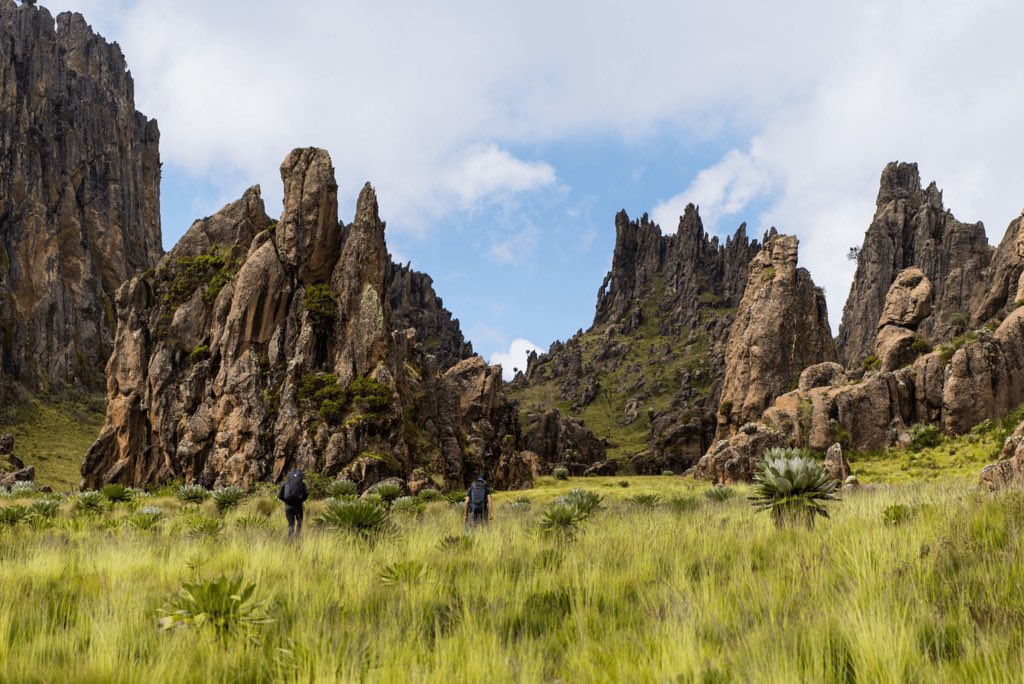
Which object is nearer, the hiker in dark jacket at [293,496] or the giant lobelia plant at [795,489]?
the giant lobelia plant at [795,489]

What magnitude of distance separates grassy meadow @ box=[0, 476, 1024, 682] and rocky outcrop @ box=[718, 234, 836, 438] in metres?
43.4

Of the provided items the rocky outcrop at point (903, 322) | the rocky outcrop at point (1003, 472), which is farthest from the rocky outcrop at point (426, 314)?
the rocky outcrop at point (1003, 472)

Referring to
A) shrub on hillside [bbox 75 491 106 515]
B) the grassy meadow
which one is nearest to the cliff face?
shrub on hillside [bbox 75 491 106 515]

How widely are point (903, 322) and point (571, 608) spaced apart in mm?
48689

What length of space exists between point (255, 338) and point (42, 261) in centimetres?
8824

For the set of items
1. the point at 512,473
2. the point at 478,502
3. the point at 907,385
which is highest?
the point at 907,385

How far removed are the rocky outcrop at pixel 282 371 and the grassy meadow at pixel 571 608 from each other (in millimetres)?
20894

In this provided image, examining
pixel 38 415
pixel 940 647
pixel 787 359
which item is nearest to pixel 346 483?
pixel 940 647

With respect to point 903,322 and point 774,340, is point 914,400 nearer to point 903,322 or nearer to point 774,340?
point 903,322

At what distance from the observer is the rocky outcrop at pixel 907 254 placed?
80938 mm

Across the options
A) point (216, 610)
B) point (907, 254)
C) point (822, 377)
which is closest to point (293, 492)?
point (216, 610)

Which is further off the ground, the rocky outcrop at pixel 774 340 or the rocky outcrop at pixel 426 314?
the rocky outcrop at pixel 426 314

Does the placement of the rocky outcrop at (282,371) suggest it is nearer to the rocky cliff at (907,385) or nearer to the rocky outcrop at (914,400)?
the rocky cliff at (907,385)

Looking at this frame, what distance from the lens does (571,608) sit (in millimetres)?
5312
